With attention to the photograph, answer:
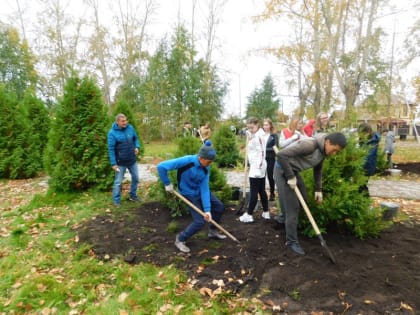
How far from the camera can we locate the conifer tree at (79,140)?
20.1 ft

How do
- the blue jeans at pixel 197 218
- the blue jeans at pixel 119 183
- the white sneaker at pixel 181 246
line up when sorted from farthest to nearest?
the blue jeans at pixel 119 183 < the white sneaker at pixel 181 246 < the blue jeans at pixel 197 218

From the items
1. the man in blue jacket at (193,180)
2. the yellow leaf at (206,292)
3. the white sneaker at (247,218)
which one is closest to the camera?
the yellow leaf at (206,292)

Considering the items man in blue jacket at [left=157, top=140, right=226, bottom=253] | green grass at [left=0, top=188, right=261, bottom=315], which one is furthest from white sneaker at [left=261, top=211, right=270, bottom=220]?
green grass at [left=0, top=188, right=261, bottom=315]

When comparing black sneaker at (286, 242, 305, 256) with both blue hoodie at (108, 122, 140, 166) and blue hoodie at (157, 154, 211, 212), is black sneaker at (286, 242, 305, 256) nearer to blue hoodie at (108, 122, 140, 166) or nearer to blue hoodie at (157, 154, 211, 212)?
blue hoodie at (157, 154, 211, 212)

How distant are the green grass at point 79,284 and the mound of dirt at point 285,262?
20cm

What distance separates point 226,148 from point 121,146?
5735 millimetres

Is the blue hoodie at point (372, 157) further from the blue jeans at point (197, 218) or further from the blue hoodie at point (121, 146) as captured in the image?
the blue hoodie at point (121, 146)

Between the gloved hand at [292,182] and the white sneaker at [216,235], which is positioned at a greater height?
the gloved hand at [292,182]

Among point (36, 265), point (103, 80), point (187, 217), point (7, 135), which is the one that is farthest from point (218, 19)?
point (36, 265)

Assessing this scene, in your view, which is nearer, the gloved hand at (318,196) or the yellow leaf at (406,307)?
the yellow leaf at (406,307)

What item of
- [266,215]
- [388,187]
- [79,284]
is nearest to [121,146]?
[79,284]

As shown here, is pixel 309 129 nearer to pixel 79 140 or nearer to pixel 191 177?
pixel 191 177

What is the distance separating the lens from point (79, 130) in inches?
245

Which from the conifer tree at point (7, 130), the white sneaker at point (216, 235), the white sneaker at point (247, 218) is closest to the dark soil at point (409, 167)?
the white sneaker at point (247, 218)
